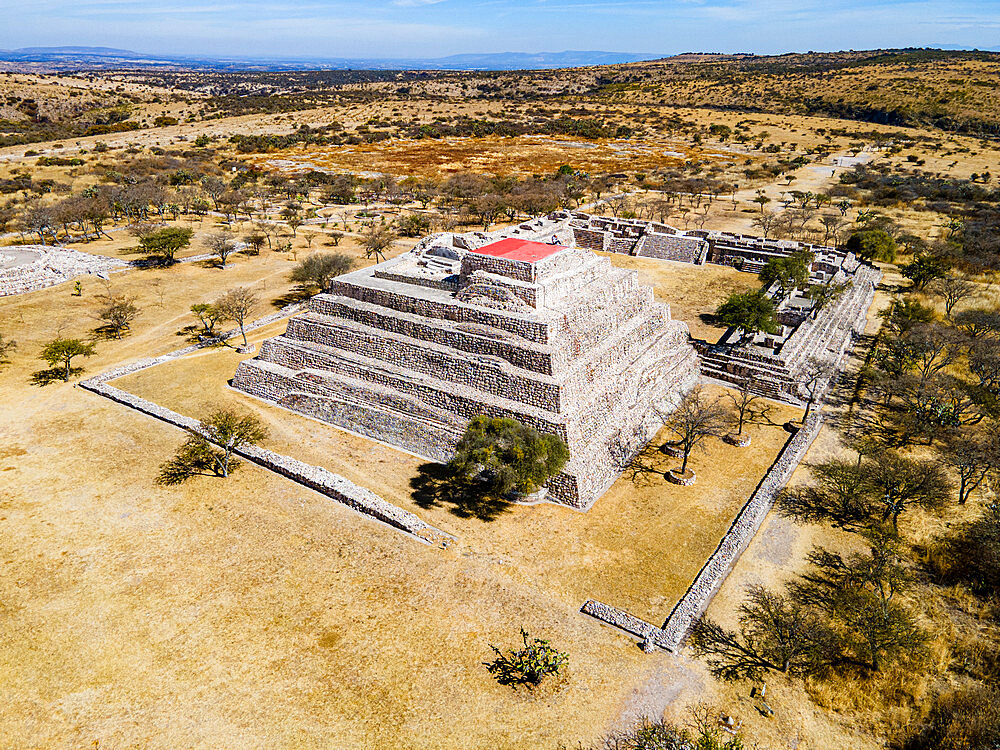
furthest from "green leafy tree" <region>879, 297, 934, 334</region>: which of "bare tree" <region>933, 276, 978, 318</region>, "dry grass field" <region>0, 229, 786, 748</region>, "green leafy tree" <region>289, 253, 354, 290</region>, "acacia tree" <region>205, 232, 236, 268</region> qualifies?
"acacia tree" <region>205, 232, 236, 268</region>

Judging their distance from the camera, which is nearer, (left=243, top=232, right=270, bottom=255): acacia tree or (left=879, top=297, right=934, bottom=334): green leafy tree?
(left=879, top=297, right=934, bottom=334): green leafy tree

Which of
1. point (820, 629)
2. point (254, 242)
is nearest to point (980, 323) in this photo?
point (820, 629)

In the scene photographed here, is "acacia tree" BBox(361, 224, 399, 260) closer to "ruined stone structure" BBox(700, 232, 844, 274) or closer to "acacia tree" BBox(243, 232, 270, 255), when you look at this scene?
"acacia tree" BBox(243, 232, 270, 255)

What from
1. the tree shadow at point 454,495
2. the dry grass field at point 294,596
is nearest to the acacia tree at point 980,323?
the dry grass field at point 294,596

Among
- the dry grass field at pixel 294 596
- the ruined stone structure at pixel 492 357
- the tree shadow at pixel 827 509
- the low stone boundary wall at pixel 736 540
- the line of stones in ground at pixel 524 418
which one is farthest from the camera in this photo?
the ruined stone structure at pixel 492 357

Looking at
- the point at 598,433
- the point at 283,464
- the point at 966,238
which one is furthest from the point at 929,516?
the point at 966,238

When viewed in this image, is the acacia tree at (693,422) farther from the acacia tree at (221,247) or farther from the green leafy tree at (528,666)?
A: the acacia tree at (221,247)

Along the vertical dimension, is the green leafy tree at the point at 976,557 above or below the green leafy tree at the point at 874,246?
below
